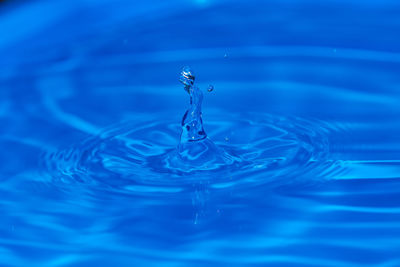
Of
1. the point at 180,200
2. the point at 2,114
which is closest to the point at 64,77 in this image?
the point at 2,114

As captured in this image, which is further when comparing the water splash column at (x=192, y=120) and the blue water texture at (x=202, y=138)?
the water splash column at (x=192, y=120)

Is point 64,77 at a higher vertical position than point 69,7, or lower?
lower

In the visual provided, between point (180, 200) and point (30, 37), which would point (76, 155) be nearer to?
point (180, 200)

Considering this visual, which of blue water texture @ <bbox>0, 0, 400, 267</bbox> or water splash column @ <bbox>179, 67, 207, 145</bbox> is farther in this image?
water splash column @ <bbox>179, 67, 207, 145</bbox>

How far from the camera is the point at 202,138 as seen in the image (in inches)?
48.1

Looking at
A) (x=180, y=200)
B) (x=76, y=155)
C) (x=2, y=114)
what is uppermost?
(x=2, y=114)

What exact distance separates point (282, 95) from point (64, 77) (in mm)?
462

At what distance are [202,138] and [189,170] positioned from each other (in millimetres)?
64

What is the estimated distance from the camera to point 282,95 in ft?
4.94

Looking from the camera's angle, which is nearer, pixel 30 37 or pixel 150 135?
pixel 150 135

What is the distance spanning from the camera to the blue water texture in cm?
105

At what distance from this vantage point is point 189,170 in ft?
3.88

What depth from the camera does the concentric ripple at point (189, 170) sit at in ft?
3.77

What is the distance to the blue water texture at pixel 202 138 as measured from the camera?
1049mm
